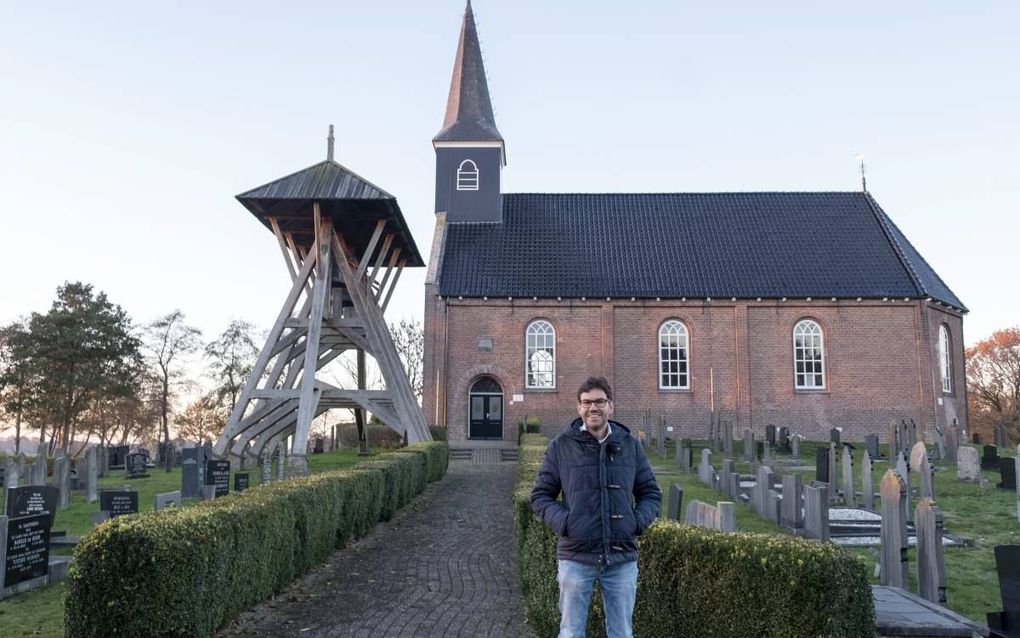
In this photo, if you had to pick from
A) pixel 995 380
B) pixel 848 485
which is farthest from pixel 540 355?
pixel 995 380

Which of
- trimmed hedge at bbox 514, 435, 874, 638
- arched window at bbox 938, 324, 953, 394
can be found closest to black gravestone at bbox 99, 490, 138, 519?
trimmed hedge at bbox 514, 435, 874, 638

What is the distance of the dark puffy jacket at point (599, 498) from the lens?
14.3 ft

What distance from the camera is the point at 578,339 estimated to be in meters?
28.5

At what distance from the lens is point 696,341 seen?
28.6 metres

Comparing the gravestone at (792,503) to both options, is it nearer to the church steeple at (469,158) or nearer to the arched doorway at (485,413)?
the arched doorway at (485,413)

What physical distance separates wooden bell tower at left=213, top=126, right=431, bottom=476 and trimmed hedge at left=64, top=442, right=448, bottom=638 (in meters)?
9.48

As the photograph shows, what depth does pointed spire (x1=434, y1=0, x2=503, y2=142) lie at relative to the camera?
31.6 m

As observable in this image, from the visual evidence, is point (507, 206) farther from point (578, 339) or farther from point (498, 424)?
point (498, 424)

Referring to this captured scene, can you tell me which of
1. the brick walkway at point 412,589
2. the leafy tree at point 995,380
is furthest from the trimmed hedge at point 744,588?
the leafy tree at point 995,380

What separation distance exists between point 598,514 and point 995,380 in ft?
175

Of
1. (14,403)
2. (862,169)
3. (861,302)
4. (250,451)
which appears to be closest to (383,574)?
(250,451)

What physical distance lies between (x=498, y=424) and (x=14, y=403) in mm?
24302

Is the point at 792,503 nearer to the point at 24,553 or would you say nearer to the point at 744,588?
Answer: the point at 744,588

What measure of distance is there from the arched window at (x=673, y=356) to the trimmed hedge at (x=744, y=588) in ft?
76.7
